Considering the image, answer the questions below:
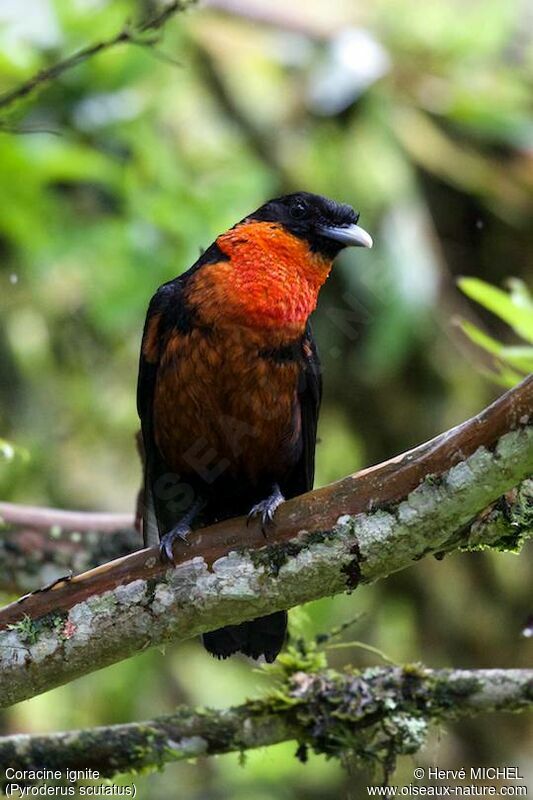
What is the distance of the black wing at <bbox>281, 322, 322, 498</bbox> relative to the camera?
3.61 meters

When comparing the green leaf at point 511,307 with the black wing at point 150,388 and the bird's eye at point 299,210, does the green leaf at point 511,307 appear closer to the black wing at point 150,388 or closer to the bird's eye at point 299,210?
the bird's eye at point 299,210

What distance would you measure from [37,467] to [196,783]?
1660 millimetres

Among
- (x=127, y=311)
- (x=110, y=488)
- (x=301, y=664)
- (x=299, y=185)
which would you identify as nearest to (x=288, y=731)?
(x=301, y=664)

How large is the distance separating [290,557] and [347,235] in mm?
1370

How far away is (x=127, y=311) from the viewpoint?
16.6 ft

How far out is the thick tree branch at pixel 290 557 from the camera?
251 cm

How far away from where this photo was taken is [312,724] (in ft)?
10.6

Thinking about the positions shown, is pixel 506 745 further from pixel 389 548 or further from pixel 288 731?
pixel 389 548

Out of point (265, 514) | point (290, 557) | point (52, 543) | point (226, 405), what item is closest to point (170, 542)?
point (265, 514)

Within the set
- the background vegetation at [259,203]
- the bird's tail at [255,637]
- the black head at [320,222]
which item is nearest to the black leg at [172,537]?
the bird's tail at [255,637]

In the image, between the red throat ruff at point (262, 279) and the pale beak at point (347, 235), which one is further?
the pale beak at point (347, 235)

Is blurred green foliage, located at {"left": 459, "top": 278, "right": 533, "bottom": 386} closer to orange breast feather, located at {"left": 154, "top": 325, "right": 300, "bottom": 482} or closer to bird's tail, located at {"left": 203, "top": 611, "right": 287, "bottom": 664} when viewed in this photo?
orange breast feather, located at {"left": 154, "top": 325, "right": 300, "bottom": 482}

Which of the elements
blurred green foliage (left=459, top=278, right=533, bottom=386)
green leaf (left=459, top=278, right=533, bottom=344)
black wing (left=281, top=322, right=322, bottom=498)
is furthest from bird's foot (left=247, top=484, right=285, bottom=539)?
green leaf (left=459, top=278, right=533, bottom=344)

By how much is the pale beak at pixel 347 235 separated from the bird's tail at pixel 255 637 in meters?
1.17
